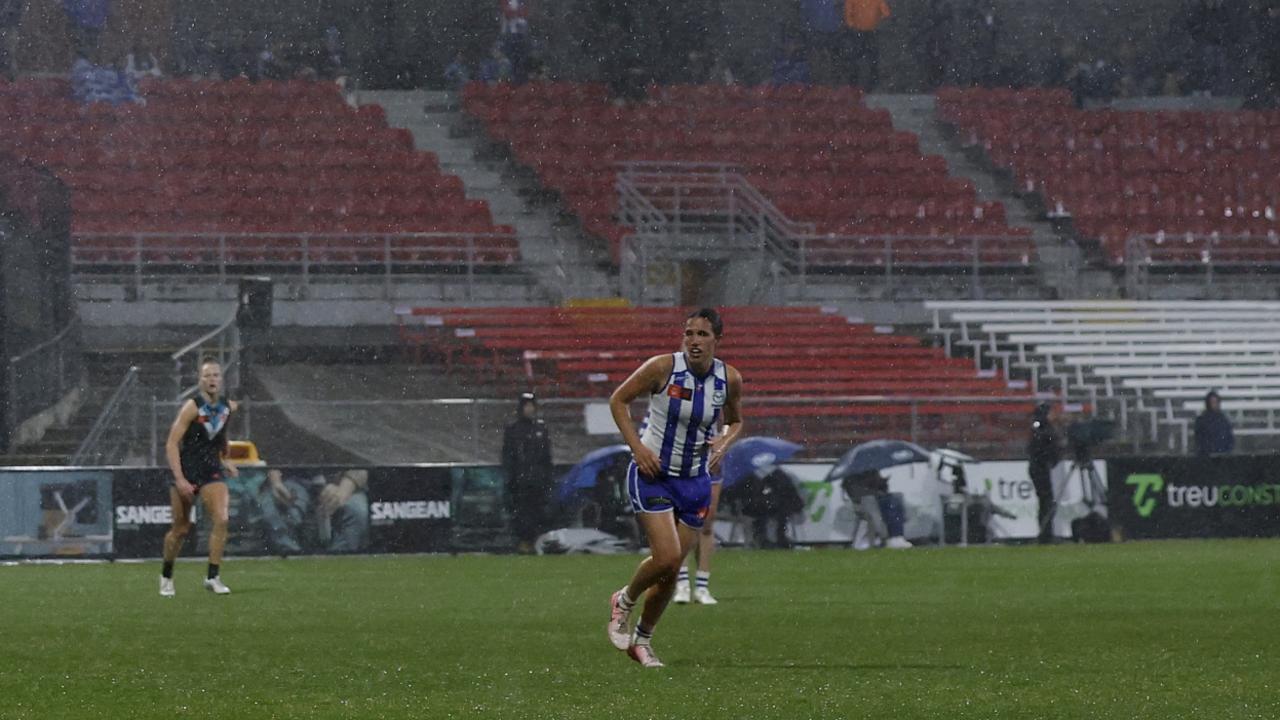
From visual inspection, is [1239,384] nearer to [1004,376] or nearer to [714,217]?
[1004,376]

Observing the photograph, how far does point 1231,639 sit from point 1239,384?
22146 millimetres

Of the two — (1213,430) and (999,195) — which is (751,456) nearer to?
(1213,430)

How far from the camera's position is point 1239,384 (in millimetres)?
33156

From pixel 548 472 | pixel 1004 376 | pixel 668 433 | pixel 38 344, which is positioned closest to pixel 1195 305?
pixel 1004 376

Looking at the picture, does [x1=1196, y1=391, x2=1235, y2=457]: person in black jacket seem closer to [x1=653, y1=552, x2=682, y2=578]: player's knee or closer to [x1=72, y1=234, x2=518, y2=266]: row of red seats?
[x1=72, y1=234, x2=518, y2=266]: row of red seats

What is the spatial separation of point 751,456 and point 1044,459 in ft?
12.2

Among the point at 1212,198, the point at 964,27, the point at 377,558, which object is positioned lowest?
the point at 377,558

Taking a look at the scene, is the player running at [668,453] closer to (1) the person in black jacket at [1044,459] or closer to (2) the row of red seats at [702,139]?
(1) the person in black jacket at [1044,459]

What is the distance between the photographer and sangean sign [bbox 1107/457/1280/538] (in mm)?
25766

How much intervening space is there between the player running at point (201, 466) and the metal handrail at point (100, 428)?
847 centimetres

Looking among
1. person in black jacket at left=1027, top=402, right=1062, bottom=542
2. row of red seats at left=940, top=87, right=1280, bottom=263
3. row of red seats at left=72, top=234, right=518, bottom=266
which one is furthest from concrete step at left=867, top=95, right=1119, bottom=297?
person in black jacket at left=1027, top=402, right=1062, bottom=542

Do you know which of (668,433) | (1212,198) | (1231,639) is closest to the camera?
(668,433)

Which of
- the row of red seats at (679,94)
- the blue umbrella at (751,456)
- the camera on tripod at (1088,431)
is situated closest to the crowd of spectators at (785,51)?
the row of red seats at (679,94)

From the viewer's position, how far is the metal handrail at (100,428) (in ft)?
83.8
